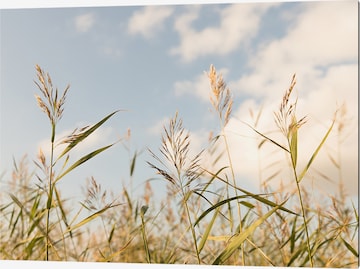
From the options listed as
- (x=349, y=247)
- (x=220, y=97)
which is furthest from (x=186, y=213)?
(x=349, y=247)

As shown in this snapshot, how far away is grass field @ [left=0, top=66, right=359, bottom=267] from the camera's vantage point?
2.50 metres

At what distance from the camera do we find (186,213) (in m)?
2.89

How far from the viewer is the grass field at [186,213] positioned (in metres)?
2.50

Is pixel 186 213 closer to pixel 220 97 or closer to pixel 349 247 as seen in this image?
pixel 220 97

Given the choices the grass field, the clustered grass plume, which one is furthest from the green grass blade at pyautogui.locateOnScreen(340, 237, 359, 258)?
the clustered grass plume

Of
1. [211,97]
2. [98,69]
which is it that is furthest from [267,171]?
[98,69]

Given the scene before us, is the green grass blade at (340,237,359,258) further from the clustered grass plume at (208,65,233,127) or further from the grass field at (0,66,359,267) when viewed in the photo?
the clustered grass plume at (208,65,233,127)

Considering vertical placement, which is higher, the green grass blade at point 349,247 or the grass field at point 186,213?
the grass field at point 186,213

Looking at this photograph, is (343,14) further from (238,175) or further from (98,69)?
(98,69)

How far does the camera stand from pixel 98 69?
3102 mm

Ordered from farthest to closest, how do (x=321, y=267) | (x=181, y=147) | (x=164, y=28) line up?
(x=164, y=28), (x=321, y=267), (x=181, y=147)

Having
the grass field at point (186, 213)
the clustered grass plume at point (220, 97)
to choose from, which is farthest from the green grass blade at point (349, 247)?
the clustered grass plume at point (220, 97)

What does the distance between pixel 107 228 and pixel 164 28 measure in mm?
1085

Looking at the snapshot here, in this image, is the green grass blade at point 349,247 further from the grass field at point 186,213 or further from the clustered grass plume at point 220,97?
the clustered grass plume at point 220,97
